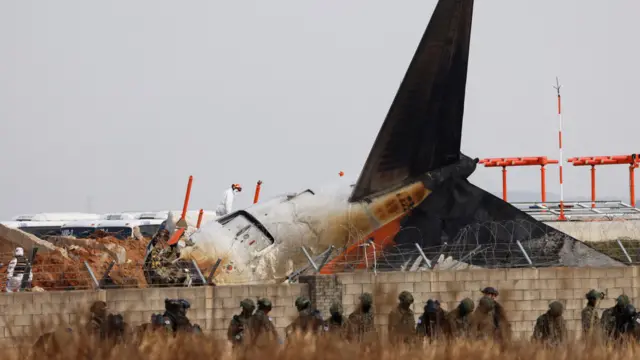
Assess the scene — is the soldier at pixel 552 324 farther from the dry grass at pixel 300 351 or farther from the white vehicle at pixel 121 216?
the white vehicle at pixel 121 216

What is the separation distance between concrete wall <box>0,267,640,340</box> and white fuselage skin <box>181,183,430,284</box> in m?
2.92

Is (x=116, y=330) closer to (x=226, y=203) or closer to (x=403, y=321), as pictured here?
(x=403, y=321)

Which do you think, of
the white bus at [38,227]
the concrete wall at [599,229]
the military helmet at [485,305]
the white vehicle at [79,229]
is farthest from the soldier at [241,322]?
the white bus at [38,227]

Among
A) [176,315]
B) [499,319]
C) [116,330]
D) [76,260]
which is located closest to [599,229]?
[76,260]

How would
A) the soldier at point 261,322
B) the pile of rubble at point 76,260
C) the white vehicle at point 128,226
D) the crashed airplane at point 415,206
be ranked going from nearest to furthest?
the soldier at point 261,322
the pile of rubble at point 76,260
the crashed airplane at point 415,206
the white vehicle at point 128,226

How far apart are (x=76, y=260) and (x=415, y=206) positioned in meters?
9.20

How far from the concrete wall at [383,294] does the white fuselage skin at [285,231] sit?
2.92 m

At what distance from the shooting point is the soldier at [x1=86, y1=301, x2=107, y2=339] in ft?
53.8

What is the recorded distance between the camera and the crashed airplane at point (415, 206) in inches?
1124

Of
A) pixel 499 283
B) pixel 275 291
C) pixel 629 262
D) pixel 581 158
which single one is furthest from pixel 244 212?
pixel 581 158

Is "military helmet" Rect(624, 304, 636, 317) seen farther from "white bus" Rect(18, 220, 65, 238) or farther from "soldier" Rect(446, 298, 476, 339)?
"white bus" Rect(18, 220, 65, 238)

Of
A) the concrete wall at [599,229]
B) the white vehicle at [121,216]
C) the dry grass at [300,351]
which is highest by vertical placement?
the white vehicle at [121,216]

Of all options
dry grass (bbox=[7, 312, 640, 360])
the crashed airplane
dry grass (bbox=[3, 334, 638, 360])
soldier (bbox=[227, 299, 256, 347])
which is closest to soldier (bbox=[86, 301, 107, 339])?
dry grass (bbox=[7, 312, 640, 360])

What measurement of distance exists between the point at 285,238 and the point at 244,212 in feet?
4.07
